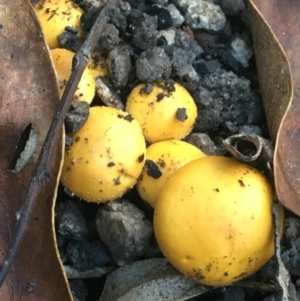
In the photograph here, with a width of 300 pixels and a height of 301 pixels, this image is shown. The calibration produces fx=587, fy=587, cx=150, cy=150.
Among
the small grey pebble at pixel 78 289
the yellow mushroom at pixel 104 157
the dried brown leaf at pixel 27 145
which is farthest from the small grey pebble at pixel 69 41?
the small grey pebble at pixel 78 289

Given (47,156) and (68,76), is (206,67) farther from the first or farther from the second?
(47,156)

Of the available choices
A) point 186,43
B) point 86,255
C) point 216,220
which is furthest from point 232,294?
point 186,43

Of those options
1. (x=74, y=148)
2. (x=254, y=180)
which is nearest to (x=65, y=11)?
(x=74, y=148)

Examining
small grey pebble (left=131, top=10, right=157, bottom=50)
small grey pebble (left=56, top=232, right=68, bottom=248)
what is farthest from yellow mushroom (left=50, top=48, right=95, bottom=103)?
small grey pebble (left=56, top=232, right=68, bottom=248)

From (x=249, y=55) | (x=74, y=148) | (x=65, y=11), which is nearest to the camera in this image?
(x=74, y=148)

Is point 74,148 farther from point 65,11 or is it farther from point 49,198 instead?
point 65,11
